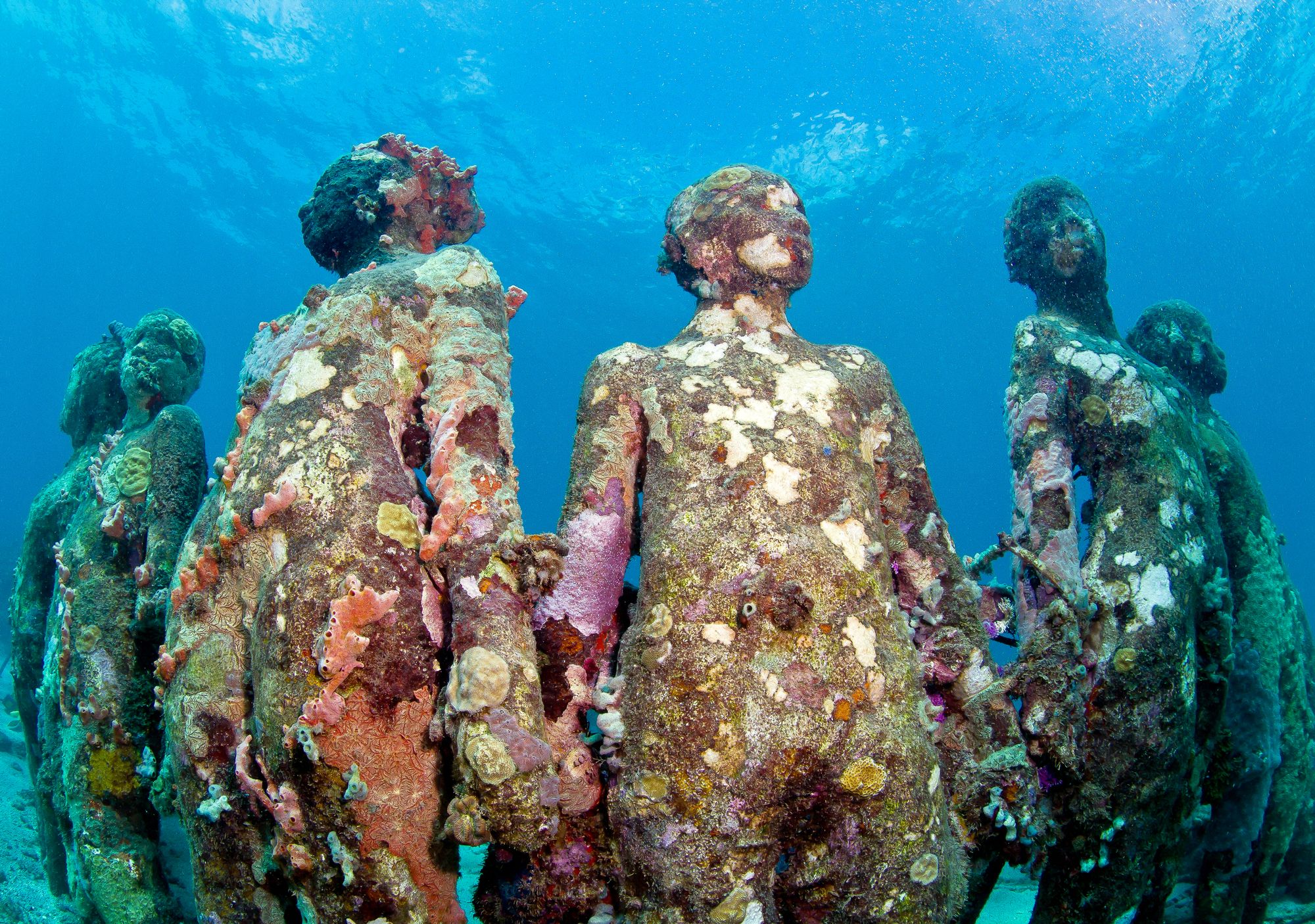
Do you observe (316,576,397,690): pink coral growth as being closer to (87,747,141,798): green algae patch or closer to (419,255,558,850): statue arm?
(419,255,558,850): statue arm

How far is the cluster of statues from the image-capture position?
1.79 metres

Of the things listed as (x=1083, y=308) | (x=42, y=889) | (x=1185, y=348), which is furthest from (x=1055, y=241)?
(x=42, y=889)

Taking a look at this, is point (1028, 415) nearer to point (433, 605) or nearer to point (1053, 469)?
point (1053, 469)

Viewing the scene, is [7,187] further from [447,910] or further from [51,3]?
[447,910]

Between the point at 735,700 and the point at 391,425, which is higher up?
the point at 391,425

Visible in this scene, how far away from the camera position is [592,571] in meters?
2.12

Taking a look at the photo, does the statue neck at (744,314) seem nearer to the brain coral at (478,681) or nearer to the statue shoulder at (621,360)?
the statue shoulder at (621,360)

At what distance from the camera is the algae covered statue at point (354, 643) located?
1737 mm

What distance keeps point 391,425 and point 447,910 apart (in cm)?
155

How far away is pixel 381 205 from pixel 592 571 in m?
2.31

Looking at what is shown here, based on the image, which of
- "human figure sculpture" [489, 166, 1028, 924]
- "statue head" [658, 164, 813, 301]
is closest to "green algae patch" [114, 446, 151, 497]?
"human figure sculpture" [489, 166, 1028, 924]

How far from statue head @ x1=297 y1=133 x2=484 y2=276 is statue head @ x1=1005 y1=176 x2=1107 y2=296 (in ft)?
10.8

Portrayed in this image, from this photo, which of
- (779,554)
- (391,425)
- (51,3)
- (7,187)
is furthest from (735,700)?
(7,187)

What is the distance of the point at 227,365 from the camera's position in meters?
85.1
